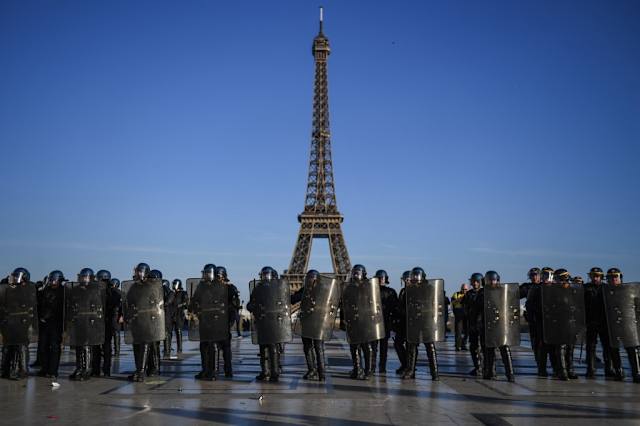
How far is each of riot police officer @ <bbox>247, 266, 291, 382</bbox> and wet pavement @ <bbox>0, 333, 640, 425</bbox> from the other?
1.33ft

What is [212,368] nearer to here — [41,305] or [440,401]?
[41,305]

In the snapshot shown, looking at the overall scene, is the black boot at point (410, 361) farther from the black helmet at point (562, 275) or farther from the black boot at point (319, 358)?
the black helmet at point (562, 275)

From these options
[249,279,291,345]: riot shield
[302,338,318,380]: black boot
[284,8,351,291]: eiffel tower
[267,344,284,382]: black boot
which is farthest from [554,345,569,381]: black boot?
[284,8,351,291]: eiffel tower

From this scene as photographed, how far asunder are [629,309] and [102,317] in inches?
388

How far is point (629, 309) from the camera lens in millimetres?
12586

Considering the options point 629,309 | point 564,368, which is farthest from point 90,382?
point 629,309

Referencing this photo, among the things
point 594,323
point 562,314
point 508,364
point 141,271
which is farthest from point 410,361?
point 141,271

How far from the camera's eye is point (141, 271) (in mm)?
12234

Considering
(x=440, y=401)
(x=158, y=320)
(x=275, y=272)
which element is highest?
(x=275, y=272)

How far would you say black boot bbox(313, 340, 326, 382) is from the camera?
11922 millimetres

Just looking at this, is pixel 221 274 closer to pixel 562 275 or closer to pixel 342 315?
pixel 342 315

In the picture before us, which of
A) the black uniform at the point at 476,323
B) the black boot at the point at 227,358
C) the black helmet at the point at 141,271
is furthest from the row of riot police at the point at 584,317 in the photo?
the black helmet at the point at 141,271

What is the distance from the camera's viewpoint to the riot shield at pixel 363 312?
1243 cm

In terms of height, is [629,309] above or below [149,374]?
above
